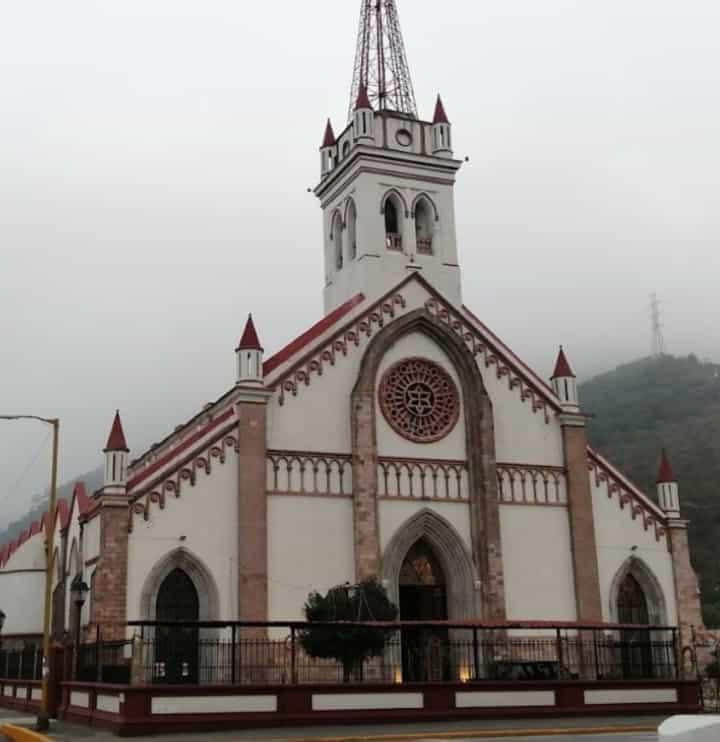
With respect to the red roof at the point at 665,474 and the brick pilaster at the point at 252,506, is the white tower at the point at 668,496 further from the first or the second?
the brick pilaster at the point at 252,506

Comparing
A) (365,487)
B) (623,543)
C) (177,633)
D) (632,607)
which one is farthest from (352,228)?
(177,633)

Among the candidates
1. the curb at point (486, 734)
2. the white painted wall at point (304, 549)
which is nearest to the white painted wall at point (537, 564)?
the white painted wall at point (304, 549)

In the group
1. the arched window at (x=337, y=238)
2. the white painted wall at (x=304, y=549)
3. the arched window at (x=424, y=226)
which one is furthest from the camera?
the arched window at (x=337, y=238)

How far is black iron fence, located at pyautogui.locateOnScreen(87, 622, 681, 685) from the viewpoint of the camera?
90.8 feet

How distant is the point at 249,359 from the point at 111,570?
897 centimetres

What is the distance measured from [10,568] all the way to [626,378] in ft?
421

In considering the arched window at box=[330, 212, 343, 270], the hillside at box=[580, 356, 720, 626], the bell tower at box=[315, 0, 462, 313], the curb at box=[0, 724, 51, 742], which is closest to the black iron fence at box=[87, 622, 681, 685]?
the curb at box=[0, 724, 51, 742]

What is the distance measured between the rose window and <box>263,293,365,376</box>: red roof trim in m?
2.96

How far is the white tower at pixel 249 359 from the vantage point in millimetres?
37469

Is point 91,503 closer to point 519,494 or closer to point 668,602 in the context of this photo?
point 519,494

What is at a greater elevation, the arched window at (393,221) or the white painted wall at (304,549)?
the arched window at (393,221)

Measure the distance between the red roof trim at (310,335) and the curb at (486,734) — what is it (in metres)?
17.9

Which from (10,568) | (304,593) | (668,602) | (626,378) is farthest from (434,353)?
(626,378)

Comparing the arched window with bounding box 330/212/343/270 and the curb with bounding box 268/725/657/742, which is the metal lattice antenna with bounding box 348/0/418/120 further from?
the curb with bounding box 268/725/657/742
